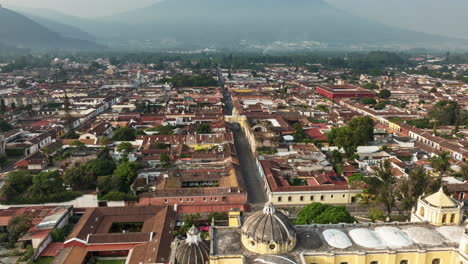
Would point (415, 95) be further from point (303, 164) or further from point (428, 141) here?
point (303, 164)

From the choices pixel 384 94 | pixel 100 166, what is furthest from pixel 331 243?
pixel 384 94

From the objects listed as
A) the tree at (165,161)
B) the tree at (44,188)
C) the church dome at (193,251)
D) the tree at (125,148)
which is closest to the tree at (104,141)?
the tree at (125,148)

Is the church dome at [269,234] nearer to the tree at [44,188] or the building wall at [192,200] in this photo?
the building wall at [192,200]

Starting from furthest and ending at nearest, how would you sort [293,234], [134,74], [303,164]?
[134,74] → [303,164] → [293,234]

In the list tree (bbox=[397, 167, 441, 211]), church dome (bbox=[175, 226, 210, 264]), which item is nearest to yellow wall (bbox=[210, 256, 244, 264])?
church dome (bbox=[175, 226, 210, 264])

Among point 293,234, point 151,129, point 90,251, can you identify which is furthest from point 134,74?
point 293,234

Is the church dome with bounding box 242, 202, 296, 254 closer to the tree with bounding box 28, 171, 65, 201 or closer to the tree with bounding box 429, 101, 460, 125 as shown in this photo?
the tree with bounding box 28, 171, 65, 201

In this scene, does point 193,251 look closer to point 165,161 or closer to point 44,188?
point 44,188
